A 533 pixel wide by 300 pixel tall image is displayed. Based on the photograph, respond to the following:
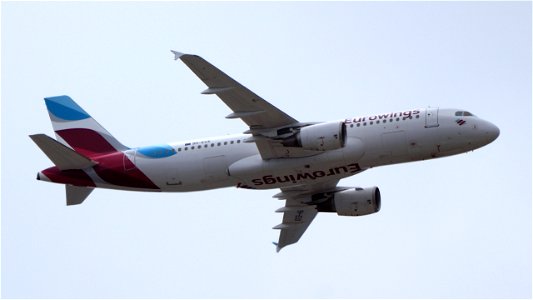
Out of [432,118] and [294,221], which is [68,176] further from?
[432,118]

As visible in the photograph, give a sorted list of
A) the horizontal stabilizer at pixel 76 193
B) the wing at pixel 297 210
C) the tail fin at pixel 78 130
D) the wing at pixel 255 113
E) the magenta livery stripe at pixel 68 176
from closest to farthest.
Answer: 1. the wing at pixel 255 113
2. the magenta livery stripe at pixel 68 176
3. the horizontal stabilizer at pixel 76 193
4. the tail fin at pixel 78 130
5. the wing at pixel 297 210

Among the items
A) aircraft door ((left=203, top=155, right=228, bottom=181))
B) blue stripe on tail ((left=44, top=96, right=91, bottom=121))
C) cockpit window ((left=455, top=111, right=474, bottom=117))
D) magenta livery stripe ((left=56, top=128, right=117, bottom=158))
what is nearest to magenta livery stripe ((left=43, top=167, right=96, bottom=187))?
magenta livery stripe ((left=56, top=128, right=117, bottom=158))

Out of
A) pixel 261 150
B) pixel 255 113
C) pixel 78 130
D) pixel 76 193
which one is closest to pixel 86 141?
pixel 78 130

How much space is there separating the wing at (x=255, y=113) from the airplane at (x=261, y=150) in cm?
5

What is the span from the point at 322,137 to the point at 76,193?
14123 mm

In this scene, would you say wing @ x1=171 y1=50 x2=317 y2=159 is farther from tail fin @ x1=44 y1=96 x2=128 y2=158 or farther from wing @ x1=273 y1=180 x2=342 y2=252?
tail fin @ x1=44 y1=96 x2=128 y2=158

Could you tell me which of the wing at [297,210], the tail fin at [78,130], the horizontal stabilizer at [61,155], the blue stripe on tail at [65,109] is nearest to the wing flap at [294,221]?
the wing at [297,210]

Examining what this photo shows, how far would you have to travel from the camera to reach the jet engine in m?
58.8

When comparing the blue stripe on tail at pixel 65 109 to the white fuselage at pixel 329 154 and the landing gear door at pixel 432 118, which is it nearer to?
the white fuselage at pixel 329 154

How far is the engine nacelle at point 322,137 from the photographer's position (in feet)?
167

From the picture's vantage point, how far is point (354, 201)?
58.9 meters

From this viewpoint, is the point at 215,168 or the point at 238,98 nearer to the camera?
the point at 238,98

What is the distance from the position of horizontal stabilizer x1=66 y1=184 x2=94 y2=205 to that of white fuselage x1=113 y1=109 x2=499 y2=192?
131 inches

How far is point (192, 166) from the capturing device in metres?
54.5
